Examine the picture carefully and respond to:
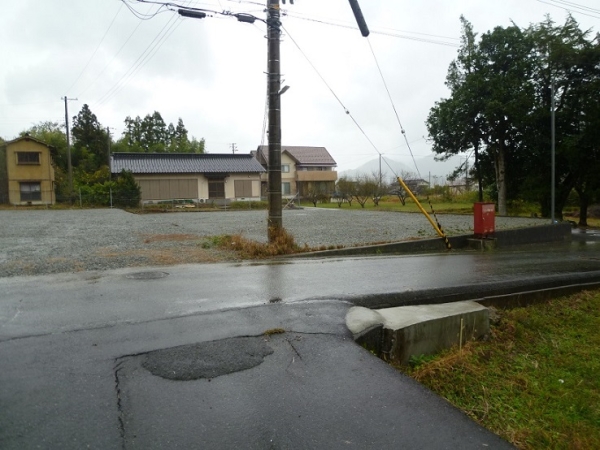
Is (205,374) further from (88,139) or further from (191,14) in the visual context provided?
(88,139)

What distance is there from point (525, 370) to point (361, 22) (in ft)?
22.8

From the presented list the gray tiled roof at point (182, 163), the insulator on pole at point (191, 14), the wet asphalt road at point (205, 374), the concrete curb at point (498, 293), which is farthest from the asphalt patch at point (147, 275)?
the gray tiled roof at point (182, 163)

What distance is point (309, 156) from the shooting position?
54.5m

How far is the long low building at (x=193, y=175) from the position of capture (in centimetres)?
3756

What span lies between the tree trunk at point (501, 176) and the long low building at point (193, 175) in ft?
69.2

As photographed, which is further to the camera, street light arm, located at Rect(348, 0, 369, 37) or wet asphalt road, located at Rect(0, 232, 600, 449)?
street light arm, located at Rect(348, 0, 369, 37)

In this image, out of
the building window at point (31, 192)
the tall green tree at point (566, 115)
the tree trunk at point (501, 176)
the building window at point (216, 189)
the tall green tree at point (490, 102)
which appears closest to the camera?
the tall green tree at point (566, 115)

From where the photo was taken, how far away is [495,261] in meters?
9.27

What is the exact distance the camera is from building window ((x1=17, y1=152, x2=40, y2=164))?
35.5 meters

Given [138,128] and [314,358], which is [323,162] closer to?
[138,128]

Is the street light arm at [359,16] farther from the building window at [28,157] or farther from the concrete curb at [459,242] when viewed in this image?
the building window at [28,157]

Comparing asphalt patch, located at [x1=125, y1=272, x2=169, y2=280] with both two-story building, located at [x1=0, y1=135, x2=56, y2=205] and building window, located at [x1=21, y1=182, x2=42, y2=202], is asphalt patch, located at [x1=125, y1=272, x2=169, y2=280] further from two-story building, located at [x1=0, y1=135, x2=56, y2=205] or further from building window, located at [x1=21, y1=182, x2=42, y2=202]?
building window, located at [x1=21, y1=182, x2=42, y2=202]

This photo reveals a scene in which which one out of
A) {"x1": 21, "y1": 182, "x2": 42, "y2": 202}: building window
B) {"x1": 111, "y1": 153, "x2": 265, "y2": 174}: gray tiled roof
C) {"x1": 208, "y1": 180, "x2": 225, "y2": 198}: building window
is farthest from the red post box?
{"x1": 21, "y1": 182, "x2": 42, "y2": 202}: building window

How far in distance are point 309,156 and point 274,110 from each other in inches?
1781
